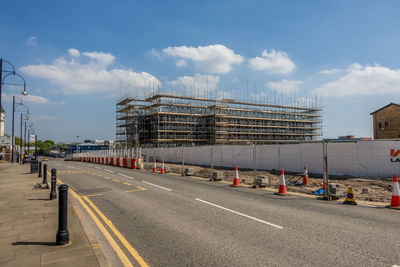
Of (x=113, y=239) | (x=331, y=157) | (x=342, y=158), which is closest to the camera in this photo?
(x=113, y=239)

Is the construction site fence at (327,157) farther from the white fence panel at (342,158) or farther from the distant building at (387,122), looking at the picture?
the distant building at (387,122)

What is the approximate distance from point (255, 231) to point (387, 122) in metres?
47.4

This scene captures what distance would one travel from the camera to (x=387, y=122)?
42406mm

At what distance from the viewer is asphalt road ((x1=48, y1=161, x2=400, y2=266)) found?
4336 mm

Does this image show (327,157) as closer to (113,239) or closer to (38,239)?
(113,239)

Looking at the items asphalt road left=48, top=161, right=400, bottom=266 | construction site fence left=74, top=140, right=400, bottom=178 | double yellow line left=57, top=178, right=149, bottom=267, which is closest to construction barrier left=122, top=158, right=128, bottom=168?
construction site fence left=74, top=140, right=400, bottom=178

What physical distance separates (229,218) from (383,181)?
13.9 m

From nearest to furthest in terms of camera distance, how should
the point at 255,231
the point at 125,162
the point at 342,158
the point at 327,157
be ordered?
the point at 255,231 < the point at 327,157 < the point at 342,158 < the point at 125,162

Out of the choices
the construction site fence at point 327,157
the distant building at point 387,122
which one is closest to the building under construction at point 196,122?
the distant building at point 387,122

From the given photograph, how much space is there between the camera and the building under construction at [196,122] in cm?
6334

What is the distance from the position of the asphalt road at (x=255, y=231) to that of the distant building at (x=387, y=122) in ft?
138

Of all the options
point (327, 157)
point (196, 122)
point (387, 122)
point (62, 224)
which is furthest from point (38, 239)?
point (196, 122)

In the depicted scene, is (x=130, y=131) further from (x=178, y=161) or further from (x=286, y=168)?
(x=286, y=168)

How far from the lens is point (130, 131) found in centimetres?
6962
